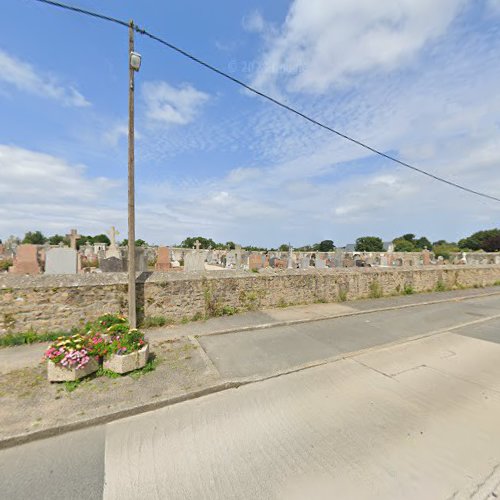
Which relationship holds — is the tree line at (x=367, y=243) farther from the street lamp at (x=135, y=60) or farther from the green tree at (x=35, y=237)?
the street lamp at (x=135, y=60)

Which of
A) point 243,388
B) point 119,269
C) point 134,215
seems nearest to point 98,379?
point 243,388

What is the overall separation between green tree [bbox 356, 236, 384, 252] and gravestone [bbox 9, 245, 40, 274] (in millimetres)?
65630

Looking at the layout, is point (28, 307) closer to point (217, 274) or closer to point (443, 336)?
point (217, 274)

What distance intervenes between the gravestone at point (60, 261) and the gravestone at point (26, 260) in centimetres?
80

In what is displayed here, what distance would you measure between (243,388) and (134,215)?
444 cm

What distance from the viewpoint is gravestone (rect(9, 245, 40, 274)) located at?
Result: 26.6ft

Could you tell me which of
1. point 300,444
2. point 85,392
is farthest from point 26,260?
point 300,444

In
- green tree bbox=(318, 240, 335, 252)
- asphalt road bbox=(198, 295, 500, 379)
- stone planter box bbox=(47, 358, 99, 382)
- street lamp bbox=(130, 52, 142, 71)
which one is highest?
street lamp bbox=(130, 52, 142, 71)

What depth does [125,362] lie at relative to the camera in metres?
4.38

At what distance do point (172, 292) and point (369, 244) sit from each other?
6951cm

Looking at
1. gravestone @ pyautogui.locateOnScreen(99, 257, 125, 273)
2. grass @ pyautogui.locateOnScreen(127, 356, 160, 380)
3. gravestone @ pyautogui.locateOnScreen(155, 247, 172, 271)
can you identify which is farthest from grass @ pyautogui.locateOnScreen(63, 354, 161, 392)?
gravestone @ pyautogui.locateOnScreen(155, 247, 172, 271)

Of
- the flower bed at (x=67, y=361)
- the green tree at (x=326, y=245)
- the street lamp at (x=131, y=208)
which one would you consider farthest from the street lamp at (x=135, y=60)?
the green tree at (x=326, y=245)

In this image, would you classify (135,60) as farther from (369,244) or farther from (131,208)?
(369,244)

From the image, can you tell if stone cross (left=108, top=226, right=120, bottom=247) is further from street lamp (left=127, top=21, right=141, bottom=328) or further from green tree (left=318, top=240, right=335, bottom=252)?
green tree (left=318, top=240, right=335, bottom=252)
